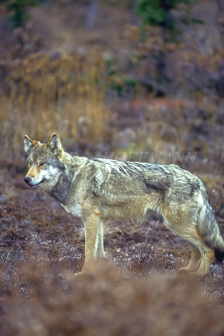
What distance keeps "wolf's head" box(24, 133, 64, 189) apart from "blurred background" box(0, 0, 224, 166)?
397cm

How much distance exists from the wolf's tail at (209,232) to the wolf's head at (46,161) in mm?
2045

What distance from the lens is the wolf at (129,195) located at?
481cm

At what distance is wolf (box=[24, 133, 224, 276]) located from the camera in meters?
4.81

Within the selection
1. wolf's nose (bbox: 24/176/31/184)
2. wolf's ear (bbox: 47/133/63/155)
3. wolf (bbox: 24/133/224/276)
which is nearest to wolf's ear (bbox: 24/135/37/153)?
wolf (bbox: 24/133/224/276)

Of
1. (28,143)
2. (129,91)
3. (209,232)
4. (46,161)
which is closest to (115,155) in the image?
(28,143)

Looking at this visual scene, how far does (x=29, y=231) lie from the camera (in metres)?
5.81

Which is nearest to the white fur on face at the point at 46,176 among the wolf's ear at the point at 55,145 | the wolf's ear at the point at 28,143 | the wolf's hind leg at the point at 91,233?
the wolf's ear at the point at 55,145

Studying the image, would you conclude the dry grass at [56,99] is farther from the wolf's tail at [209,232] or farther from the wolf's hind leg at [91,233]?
the wolf's tail at [209,232]

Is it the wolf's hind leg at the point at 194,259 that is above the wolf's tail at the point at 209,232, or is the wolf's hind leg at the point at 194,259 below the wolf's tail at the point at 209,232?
below

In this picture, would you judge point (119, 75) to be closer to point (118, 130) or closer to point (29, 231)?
point (118, 130)

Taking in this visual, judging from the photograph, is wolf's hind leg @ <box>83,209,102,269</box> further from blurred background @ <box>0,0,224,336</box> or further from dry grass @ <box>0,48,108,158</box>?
dry grass @ <box>0,48,108,158</box>

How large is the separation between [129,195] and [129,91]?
1110 cm

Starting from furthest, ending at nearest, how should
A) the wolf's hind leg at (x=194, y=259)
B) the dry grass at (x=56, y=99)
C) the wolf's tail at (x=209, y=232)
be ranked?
the dry grass at (x=56, y=99), the wolf's hind leg at (x=194, y=259), the wolf's tail at (x=209, y=232)

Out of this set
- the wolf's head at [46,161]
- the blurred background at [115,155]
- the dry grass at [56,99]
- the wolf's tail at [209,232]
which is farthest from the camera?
the dry grass at [56,99]
